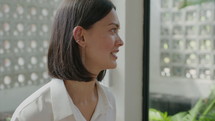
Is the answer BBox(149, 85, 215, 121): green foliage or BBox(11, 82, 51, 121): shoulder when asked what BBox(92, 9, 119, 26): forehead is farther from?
BBox(149, 85, 215, 121): green foliage

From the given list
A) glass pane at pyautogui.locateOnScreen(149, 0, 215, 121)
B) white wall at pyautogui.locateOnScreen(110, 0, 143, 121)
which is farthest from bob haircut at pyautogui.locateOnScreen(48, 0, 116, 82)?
glass pane at pyautogui.locateOnScreen(149, 0, 215, 121)

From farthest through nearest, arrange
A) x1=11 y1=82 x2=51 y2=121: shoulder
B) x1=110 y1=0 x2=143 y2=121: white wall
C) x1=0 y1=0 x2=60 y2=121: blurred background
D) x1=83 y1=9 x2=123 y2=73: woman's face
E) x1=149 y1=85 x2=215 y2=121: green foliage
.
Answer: x1=110 y1=0 x2=143 y2=121: white wall < x1=149 y1=85 x2=215 y2=121: green foliage < x1=0 y1=0 x2=60 y2=121: blurred background < x1=83 y1=9 x2=123 y2=73: woman's face < x1=11 y1=82 x2=51 y2=121: shoulder

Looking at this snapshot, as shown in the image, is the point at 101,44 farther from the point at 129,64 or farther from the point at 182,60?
the point at 182,60

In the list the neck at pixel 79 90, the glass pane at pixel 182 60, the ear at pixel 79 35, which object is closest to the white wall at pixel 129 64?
the glass pane at pixel 182 60

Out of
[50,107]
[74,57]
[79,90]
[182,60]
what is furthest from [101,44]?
[182,60]

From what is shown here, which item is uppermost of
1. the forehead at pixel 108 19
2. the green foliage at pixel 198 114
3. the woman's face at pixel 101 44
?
the forehead at pixel 108 19

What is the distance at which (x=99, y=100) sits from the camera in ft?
4.72

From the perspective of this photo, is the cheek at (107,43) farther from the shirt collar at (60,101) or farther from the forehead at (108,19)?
the shirt collar at (60,101)

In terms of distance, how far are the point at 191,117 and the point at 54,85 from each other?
4.71ft

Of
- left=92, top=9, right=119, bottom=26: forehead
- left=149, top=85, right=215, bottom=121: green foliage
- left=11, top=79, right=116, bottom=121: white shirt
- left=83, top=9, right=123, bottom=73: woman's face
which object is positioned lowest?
left=149, top=85, right=215, bottom=121: green foliage

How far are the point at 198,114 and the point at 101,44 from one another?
138 cm

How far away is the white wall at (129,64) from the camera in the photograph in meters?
2.38

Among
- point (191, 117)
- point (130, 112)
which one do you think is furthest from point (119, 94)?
point (191, 117)

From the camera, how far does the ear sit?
1231 mm
